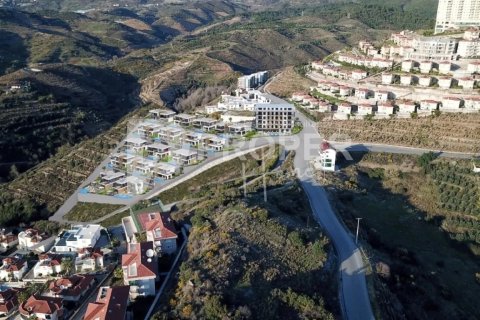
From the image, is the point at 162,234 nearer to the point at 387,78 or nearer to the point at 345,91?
the point at 345,91

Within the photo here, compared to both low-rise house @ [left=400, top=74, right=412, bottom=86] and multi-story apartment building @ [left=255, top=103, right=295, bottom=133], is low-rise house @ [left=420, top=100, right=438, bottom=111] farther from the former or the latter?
multi-story apartment building @ [left=255, top=103, right=295, bottom=133]

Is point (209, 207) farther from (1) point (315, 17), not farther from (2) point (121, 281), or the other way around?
(1) point (315, 17)

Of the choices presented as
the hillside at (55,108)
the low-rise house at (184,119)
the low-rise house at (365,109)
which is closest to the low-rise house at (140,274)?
the low-rise house at (184,119)

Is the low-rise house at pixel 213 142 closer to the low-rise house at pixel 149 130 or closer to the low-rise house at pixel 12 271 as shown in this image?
the low-rise house at pixel 149 130

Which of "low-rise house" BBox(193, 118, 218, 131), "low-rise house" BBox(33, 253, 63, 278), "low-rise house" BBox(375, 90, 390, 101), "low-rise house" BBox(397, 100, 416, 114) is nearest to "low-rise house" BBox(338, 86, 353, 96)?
"low-rise house" BBox(375, 90, 390, 101)

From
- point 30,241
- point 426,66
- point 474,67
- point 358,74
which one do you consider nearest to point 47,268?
point 30,241

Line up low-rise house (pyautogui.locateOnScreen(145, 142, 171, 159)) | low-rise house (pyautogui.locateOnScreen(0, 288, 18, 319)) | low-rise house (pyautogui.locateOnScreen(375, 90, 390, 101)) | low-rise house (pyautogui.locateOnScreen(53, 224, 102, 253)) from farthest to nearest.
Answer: low-rise house (pyautogui.locateOnScreen(375, 90, 390, 101)), low-rise house (pyautogui.locateOnScreen(145, 142, 171, 159)), low-rise house (pyautogui.locateOnScreen(53, 224, 102, 253)), low-rise house (pyautogui.locateOnScreen(0, 288, 18, 319))
